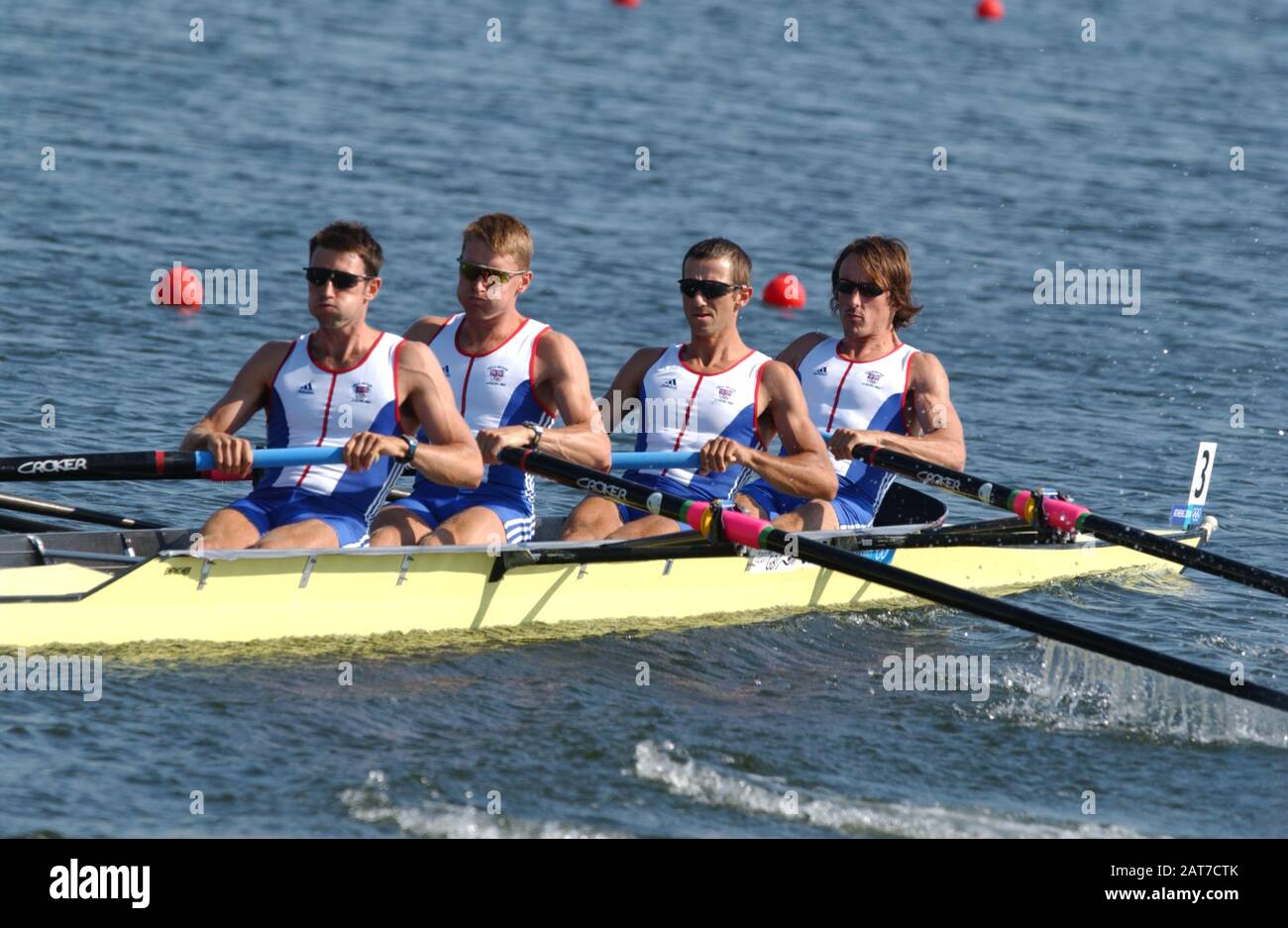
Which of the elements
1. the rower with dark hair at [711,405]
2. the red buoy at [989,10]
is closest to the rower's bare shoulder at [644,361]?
the rower with dark hair at [711,405]

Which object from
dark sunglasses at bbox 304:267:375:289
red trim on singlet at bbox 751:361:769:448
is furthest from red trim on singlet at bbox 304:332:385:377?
red trim on singlet at bbox 751:361:769:448

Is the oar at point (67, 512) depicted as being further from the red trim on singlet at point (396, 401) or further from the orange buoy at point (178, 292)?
the orange buoy at point (178, 292)

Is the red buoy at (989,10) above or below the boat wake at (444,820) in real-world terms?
above

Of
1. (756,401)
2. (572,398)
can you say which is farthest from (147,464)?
(756,401)

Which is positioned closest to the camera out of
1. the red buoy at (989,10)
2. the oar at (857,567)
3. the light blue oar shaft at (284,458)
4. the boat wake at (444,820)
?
the boat wake at (444,820)

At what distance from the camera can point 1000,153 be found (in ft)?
79.9

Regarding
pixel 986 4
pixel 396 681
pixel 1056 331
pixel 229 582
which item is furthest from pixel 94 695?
pixel 986 4

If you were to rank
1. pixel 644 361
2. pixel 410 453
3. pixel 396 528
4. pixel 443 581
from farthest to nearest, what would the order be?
pixel 644 361
pixel 396 528
pixel 443 581
pixel 410 453

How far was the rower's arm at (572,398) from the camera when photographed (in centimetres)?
923

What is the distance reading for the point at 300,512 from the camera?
8.83 metres

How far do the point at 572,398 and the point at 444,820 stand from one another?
9.20ft

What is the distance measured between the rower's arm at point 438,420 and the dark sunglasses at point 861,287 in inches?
102

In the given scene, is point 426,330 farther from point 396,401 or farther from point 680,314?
point 680,314

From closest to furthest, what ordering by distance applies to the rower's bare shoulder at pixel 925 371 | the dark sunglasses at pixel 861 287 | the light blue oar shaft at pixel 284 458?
the light blue oar shaft at pixel 284 458 < the dark sunglasses at pixel 861 287 < the rower's bare shoulder at pixel 925 371
